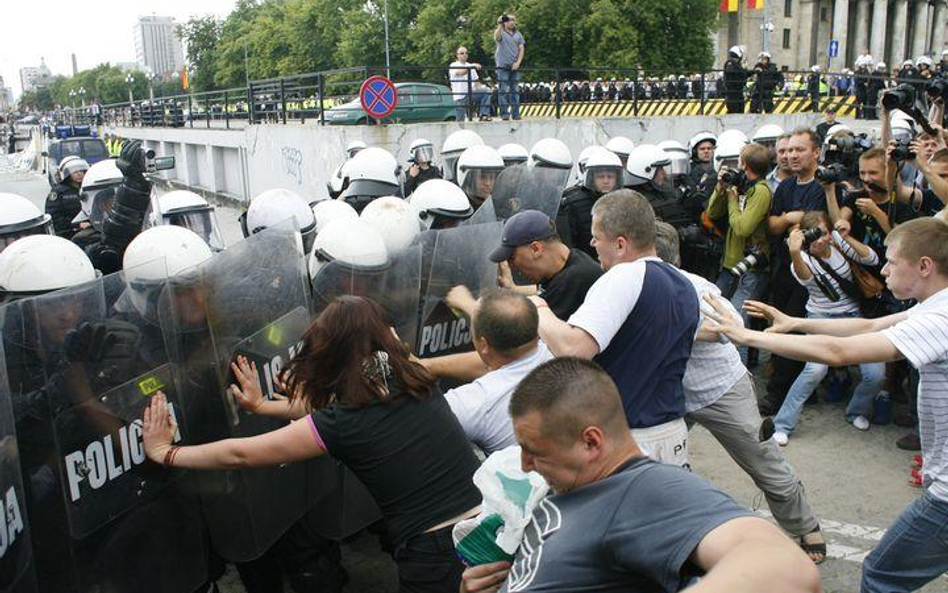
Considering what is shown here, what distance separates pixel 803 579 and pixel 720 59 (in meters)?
69.1

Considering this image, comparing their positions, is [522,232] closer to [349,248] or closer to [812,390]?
[349,248]

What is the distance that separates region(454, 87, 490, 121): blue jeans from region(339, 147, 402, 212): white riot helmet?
7.59m

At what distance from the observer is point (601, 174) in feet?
21.4

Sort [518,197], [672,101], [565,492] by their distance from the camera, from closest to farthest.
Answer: [565,492], [518,197], [672,101]

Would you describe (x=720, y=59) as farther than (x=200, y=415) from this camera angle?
Yes

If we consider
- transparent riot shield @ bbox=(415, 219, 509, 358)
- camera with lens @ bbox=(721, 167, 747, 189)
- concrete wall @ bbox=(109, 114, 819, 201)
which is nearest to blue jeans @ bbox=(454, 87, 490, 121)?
concrete wall @ bbox=(109, 114, 819, 201)

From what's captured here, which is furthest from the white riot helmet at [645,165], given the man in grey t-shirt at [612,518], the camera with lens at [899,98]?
the man in grey t-shirt at [612,518]

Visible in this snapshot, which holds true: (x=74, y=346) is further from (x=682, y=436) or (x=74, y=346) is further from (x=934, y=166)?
(x=934, y=166)

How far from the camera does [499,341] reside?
2.83m

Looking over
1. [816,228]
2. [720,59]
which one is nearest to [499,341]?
[816,228]

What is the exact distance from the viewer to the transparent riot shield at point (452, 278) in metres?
3.84

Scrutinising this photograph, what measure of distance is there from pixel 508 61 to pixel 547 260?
38.3 feet

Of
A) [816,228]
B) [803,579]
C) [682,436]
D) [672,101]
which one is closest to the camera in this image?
[803,579]

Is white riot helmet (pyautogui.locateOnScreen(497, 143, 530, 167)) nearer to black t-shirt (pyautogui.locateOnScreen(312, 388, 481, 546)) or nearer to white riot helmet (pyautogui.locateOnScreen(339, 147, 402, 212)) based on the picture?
white riot helmet (pyautogui.locateOnScreen(339, 147, 402, 212))
